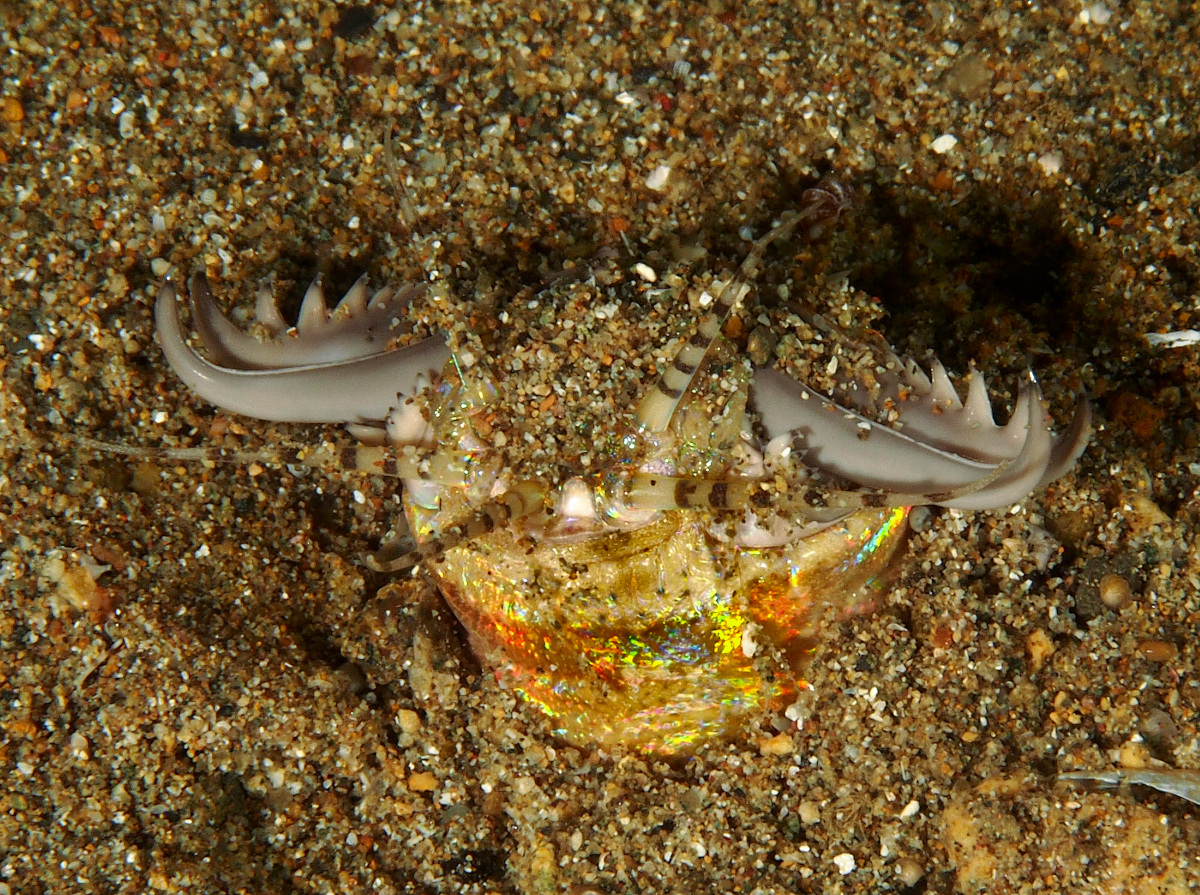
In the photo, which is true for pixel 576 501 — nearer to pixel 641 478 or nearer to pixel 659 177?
pixel 641 478

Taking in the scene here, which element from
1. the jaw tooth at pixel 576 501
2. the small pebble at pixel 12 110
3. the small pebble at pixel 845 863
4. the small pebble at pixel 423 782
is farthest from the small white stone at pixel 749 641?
the small pebble at pixel 12 110

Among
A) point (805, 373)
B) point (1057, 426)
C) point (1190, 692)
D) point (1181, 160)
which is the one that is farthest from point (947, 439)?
point (1181, 160)

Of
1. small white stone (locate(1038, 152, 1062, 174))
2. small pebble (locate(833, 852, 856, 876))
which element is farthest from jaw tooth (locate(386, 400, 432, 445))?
small white stone (locate(1038, 152, 1062, 174))

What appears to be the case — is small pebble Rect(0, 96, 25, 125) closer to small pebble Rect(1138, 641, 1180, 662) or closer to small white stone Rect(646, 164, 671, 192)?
small white stone Rect(646, 164, 671, 192)

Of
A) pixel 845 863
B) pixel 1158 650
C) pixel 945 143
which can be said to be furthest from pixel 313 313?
pixel 1158 650

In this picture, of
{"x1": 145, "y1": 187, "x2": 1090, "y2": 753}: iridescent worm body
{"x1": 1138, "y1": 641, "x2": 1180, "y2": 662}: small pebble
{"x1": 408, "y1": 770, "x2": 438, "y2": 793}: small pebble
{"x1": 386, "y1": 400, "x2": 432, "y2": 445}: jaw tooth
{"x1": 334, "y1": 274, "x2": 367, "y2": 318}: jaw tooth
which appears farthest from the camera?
{"x1": 408, "y1": 770, "x2": 438, "y2": 793}: small pebble

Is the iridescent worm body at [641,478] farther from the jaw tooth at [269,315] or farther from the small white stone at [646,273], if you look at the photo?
the small white stone at [646,273]
